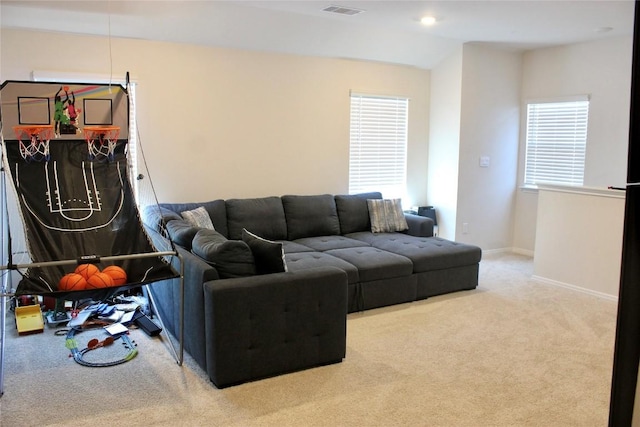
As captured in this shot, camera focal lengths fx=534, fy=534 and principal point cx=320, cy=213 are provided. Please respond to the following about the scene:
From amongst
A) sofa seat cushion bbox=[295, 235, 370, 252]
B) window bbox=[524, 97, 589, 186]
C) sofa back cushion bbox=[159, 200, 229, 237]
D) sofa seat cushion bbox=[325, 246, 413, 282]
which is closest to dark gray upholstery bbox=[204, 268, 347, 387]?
sofa seat cushion bbox=[325, 246, 413, 282]

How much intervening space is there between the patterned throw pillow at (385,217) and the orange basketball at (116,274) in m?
3.08

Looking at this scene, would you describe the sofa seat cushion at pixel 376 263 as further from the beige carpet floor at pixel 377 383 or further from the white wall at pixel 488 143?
the white wall at pixel 488 143

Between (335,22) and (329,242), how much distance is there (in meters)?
2.20

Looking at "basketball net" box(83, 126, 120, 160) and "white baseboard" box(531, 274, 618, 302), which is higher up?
"basketball net" box(83, 126, 120, 160)

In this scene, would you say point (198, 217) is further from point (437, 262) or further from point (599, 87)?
point (599, 87)

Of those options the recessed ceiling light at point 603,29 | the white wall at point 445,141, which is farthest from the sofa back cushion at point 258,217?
the recessed ceiling light at point 603,29

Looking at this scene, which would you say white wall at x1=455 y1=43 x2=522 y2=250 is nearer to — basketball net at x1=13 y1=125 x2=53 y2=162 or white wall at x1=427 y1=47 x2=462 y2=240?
white wall at x1=427 y1=47 x2=462 y2=240

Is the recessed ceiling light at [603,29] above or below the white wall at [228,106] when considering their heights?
above

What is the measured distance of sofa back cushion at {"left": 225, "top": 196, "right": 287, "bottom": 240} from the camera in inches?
203

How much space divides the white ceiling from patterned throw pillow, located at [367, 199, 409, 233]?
1696 millimetres

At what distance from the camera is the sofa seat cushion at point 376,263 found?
4496mm

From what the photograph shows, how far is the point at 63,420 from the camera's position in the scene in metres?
2.74

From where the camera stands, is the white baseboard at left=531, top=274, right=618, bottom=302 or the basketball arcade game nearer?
the basketball arcade game

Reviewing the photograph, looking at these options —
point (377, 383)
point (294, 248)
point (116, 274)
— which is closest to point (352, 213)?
point (294, 248)
